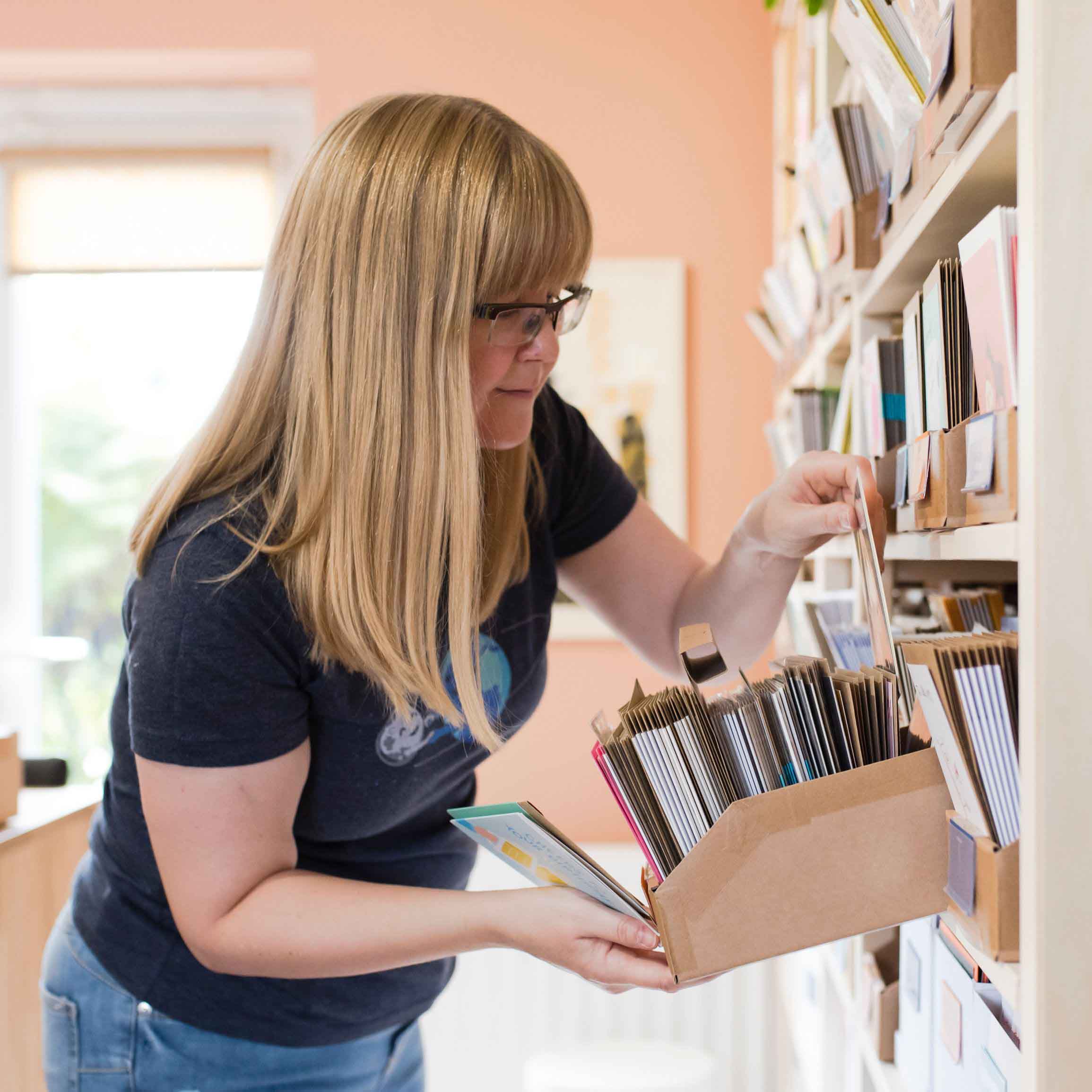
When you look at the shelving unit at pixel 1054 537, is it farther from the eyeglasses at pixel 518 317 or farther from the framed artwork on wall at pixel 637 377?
the framed artwork on wall at pixel 637 377

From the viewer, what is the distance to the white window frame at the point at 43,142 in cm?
262

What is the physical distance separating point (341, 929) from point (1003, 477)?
60 centimetres

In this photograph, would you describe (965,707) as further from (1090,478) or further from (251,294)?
(251,294)

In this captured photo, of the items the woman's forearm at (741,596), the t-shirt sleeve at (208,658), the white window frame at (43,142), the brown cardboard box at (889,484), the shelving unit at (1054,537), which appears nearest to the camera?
the shelving unit at (1054,537)

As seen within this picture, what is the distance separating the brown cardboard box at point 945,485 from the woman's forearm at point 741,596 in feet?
0.90

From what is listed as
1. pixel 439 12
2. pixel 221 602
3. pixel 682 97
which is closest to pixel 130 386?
pixel 439 12

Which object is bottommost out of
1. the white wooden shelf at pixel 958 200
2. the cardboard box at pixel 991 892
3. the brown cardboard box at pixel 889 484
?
the cardboard box at pixel 991 892

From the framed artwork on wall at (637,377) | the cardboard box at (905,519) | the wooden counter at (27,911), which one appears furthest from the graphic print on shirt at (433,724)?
the framed artwork on wall at (637,377)

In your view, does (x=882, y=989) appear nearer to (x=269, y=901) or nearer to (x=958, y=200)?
(x=269, y=901)

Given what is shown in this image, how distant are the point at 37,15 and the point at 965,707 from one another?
2.70 meters

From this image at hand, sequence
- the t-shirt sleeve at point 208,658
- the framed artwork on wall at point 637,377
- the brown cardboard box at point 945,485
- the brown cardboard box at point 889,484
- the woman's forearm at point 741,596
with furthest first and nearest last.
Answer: the framed artwork on wall at point 637,377
the woman's forearm at point 741,596
the brown cardboard box at point 889,484
the t-shirt sleeve at point 208,658
the brown cardboard box at point 945,485

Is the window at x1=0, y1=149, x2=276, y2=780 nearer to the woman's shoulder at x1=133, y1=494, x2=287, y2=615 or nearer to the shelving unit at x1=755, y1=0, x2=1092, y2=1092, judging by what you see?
the woman's shoulder at x1=133, y1=494, x2=287, y2=615

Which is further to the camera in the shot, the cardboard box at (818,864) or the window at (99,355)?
the window at (99,355)

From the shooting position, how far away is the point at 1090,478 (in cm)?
55
